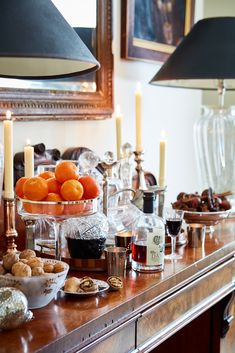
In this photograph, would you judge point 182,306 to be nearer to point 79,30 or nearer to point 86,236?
point 86,236

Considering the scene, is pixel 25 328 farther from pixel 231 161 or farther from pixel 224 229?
pixel 231 161

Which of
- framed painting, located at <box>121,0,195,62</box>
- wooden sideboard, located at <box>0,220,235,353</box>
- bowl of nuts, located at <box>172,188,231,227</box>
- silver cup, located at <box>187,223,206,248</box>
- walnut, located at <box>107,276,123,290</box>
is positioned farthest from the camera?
framed painting, located at <box>121,0,195,62</box>

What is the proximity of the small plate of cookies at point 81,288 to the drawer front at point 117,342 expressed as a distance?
0.10m

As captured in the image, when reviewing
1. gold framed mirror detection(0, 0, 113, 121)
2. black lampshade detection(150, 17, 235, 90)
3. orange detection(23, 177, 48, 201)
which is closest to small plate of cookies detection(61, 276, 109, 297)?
orange detection(23, 177, 48, 201)

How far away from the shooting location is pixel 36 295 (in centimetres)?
117

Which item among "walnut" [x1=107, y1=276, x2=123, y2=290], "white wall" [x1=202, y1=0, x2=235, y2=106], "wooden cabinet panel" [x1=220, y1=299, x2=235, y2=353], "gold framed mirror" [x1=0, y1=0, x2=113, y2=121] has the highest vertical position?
"white wall" [x1=202, y1=0, x2=235, y2=106]

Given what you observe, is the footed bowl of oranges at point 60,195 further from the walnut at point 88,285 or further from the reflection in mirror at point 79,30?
the reflection in mirror at point 79,30

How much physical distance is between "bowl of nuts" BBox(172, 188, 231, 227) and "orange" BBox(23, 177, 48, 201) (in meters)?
0.68

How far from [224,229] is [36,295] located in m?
1.01

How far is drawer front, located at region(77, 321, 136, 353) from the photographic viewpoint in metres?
1.15

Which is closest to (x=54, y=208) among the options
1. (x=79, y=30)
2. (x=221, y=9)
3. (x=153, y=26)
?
(x=79, y=30)

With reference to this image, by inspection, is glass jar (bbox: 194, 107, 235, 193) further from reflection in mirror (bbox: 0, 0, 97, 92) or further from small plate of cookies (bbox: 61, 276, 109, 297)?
small plate of cookies (bbox: 61, 276, 109, 297)

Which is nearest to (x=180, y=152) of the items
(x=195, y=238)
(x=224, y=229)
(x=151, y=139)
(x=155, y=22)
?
(x=151, y=139)

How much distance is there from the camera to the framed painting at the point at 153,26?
2.31 metres
